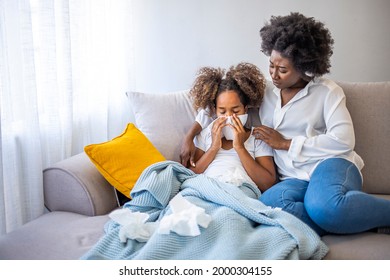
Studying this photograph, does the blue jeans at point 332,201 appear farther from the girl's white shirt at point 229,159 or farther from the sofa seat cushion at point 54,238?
A: the sofa seat cushion at point 54,238

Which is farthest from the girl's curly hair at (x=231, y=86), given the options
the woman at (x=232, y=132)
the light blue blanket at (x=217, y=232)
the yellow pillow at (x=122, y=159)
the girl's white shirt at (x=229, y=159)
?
the light blue blanket at (x=217, y=232)

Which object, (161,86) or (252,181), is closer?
(252,181)

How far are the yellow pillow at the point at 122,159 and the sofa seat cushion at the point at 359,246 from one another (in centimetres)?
67

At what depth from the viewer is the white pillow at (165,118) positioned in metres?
1.81

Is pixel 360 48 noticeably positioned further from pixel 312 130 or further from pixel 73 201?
pixel 73 201

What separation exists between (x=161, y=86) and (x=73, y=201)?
104 cm

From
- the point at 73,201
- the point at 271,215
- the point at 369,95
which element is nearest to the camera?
the point at 271,215

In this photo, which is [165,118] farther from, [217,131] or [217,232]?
[217,232]

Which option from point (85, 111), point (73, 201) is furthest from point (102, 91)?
point (73, 201)

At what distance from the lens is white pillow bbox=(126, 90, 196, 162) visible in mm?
1814

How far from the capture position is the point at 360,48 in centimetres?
231

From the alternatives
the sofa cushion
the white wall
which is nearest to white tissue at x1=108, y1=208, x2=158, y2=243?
the sofa cushion

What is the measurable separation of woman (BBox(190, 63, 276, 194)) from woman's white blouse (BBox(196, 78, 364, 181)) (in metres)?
0.08

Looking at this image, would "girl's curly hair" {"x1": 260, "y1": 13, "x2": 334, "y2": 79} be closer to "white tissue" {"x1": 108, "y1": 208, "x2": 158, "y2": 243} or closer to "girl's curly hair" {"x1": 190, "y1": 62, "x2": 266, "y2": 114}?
"girl's curly hair" {"x1": 190, "y1": 62, "x2": 266, "y2": 114}
